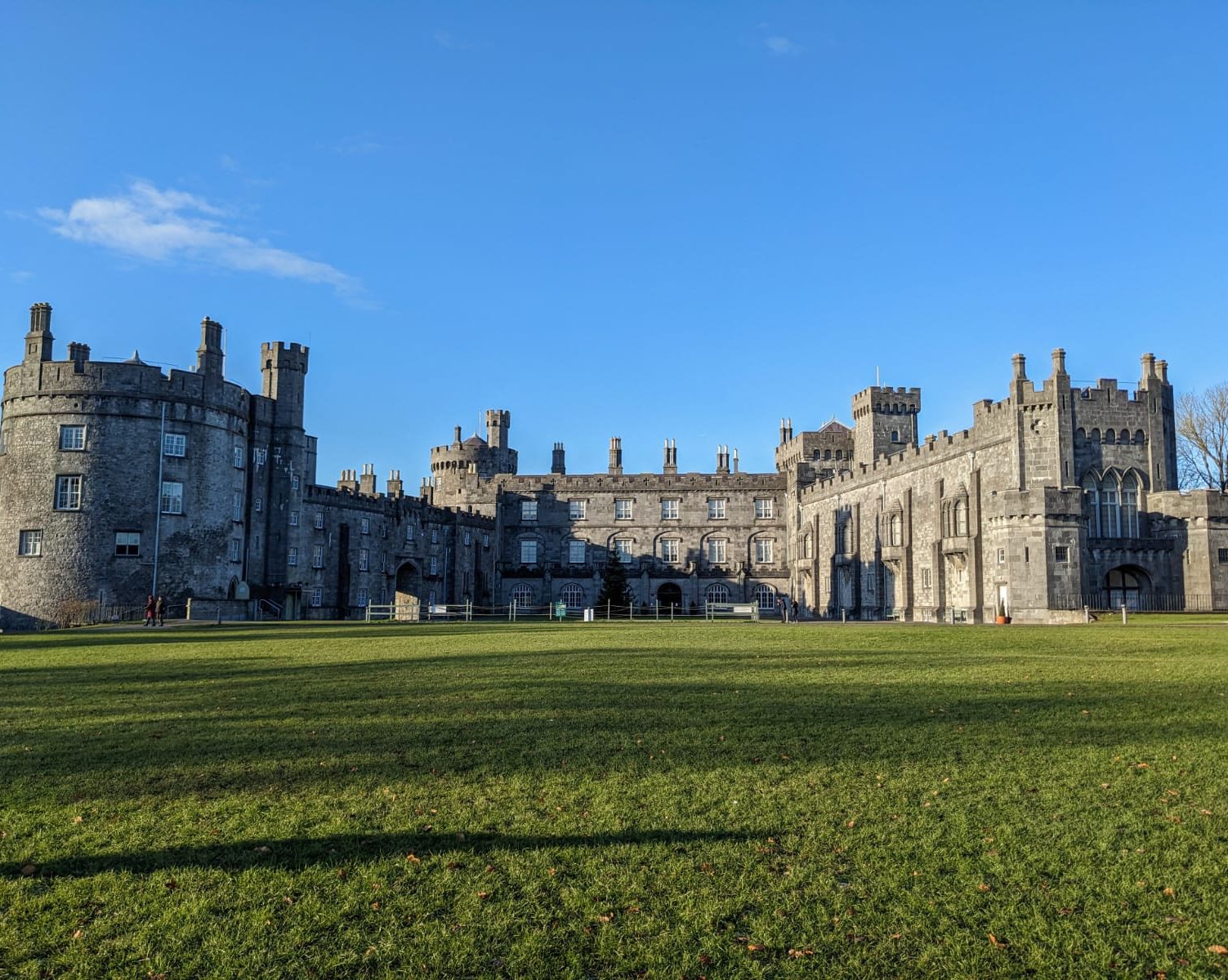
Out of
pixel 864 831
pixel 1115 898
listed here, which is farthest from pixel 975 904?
pixel 864 831

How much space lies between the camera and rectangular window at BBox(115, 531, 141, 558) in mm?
40531

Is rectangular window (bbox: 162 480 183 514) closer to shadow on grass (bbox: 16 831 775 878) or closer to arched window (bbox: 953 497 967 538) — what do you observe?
arched window (bbox: 953 497 967 538)

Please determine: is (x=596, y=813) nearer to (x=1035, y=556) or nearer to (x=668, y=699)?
(x=668, y=699)

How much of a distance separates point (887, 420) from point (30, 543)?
52.1 m

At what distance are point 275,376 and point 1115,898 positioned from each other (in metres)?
47.1

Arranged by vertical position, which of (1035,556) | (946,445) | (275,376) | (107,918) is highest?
(275,376)

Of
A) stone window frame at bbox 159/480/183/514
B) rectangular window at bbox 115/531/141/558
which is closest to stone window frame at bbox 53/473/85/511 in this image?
rectangular window at bbox 115/531/141/558

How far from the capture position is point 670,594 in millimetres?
71938

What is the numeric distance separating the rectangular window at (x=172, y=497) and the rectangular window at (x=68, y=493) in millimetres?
3213

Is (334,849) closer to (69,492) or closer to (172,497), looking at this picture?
(172,497)

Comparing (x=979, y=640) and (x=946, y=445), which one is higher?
(x=946, y=445)

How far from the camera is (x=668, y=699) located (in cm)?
1319

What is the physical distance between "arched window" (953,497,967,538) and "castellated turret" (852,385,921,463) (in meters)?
22.0

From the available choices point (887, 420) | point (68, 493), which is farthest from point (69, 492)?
point (887, 420)
